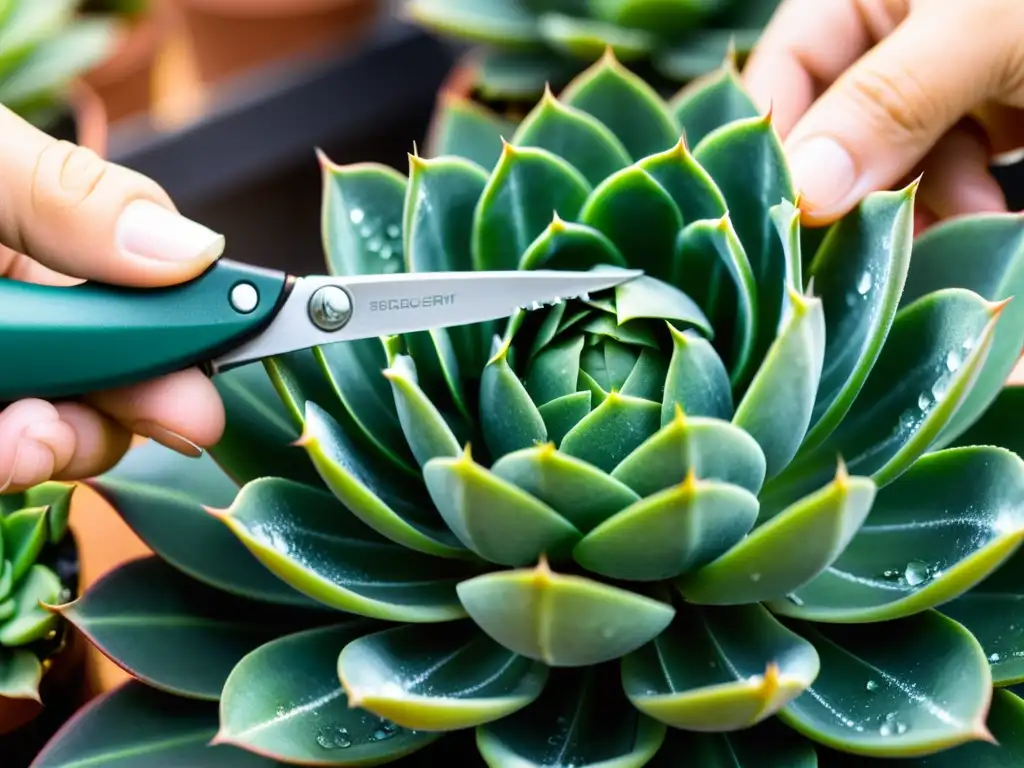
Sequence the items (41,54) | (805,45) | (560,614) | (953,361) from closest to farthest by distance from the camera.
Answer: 1. (560,614)
2. (953,361)
3. (805,45)
4. (41,54)

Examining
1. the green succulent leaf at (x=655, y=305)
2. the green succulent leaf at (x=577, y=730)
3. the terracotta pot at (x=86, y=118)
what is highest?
the green succulent leaf at (x=655, y=305)

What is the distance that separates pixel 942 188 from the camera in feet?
2.86

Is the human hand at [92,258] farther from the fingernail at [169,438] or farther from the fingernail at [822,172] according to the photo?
the fingernail at [822,172]

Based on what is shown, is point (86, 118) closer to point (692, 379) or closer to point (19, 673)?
point (19, 673)

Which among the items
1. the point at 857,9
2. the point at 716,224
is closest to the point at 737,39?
the point at 857,9

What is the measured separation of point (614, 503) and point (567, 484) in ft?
0.10

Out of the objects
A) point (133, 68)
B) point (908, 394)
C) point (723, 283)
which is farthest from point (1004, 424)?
point (133, 68)

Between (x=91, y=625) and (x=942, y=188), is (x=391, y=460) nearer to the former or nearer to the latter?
(x=91, y=625)

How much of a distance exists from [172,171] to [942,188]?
88cm

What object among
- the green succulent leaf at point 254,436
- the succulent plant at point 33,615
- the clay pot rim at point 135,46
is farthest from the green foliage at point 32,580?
the clay pot rim at point 135,46

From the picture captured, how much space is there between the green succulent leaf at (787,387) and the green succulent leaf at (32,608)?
394mm

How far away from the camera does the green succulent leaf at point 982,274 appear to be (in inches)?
23.0

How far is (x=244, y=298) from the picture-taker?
1.86 ft

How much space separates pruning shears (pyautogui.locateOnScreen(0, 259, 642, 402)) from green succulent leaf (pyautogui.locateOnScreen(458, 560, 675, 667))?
0.56ft
